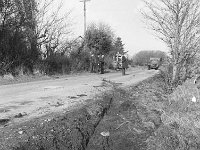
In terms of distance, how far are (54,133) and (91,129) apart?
1201 mm

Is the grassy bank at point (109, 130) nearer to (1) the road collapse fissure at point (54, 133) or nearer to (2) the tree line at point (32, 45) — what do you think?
(1) the road collapse fissure at point (54, 133)

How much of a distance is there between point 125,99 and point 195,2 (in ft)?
22.6

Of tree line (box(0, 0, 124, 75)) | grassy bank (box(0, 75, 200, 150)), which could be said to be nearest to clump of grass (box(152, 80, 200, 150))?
grassy bank (box(0, 75, 200, 150))

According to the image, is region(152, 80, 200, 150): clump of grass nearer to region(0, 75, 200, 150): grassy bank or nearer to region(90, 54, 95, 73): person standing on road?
region(0, 75, 200, 150): grassy bank

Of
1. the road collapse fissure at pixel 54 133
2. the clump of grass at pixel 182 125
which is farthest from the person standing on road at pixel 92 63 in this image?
the road collapse fissure at pixel 54 133

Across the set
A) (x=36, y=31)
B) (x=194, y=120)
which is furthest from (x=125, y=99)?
(x=36, y=31)

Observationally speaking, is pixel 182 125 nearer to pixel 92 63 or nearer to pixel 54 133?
pixel 54 133

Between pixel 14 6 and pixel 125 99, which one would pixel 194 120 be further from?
pixel 14 6

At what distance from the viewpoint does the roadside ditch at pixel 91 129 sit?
546cm

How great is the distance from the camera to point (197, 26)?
47.2 ft

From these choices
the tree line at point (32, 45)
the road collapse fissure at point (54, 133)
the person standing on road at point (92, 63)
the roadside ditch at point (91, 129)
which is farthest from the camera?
the person standing on road at point (92, 63)

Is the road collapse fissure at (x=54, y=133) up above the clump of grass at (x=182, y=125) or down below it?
above

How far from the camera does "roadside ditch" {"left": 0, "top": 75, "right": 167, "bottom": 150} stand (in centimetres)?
546

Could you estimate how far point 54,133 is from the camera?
5.91 m
